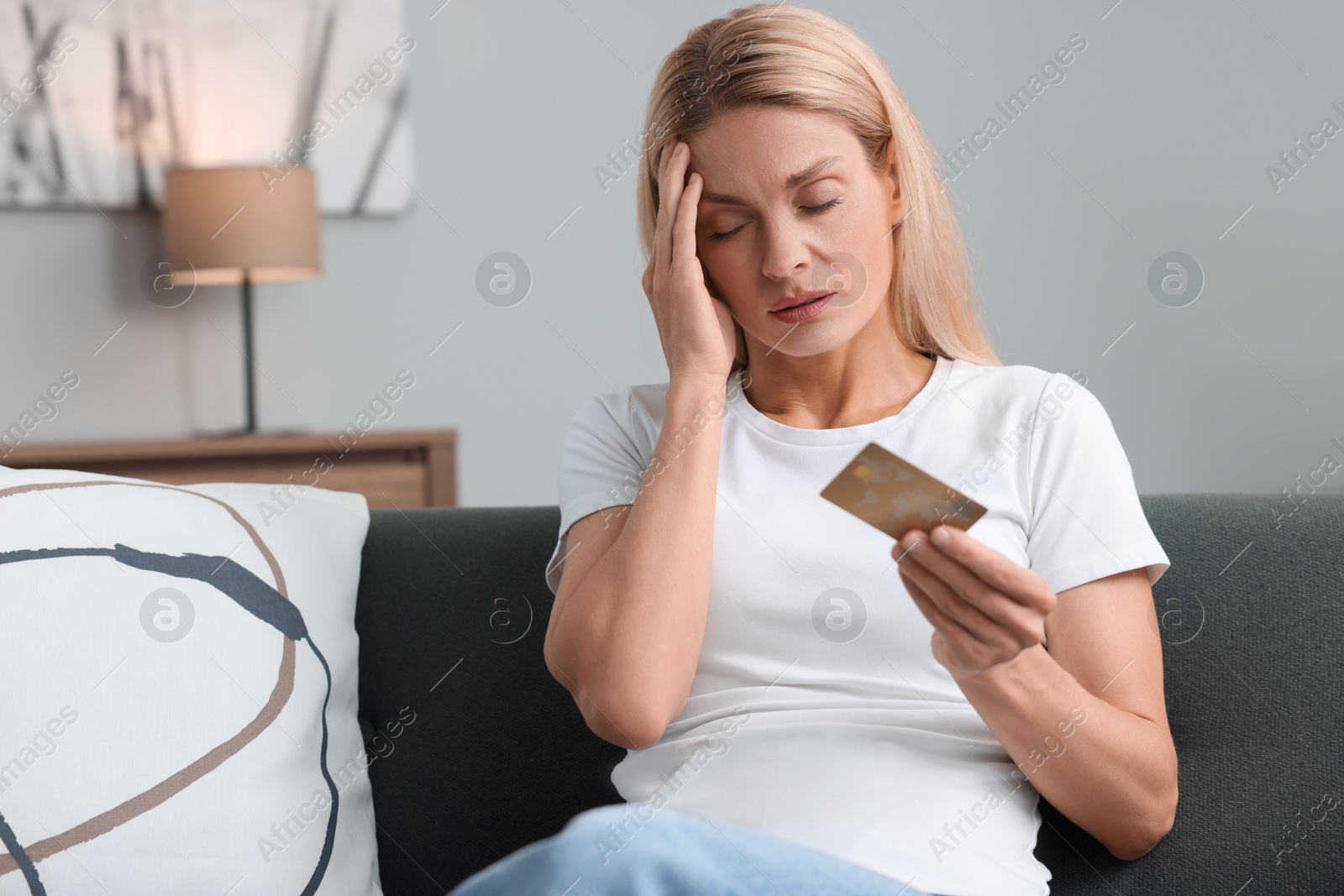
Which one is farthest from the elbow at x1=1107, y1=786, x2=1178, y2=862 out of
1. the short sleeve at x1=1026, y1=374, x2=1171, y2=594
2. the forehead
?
the forehead

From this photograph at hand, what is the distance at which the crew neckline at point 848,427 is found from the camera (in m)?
1.13

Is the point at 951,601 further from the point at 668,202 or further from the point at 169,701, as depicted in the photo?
the point at 169,701

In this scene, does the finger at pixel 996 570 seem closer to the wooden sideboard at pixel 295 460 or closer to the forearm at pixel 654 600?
the forearm at pixel 654 600

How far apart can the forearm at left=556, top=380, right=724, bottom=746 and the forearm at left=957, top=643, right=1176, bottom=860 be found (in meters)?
0.26

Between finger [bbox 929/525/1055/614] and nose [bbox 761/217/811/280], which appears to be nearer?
finger [bbox 929/525/1055/614]

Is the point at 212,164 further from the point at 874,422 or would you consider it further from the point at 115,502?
the point at 874,422

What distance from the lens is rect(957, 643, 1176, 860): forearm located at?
0.91m

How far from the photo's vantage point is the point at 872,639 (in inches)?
40.6

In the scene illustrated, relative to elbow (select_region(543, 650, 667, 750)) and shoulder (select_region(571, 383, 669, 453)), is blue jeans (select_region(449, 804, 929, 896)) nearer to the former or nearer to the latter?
elbow (select_region(543, 650, 667, 750))

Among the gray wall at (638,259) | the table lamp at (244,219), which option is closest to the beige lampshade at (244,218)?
the table lamp at (244,219)

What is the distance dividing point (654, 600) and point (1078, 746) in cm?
38

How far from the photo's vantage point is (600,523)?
1145mm

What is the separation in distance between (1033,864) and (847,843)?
0.61ft

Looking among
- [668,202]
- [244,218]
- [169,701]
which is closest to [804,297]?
[668,202]
